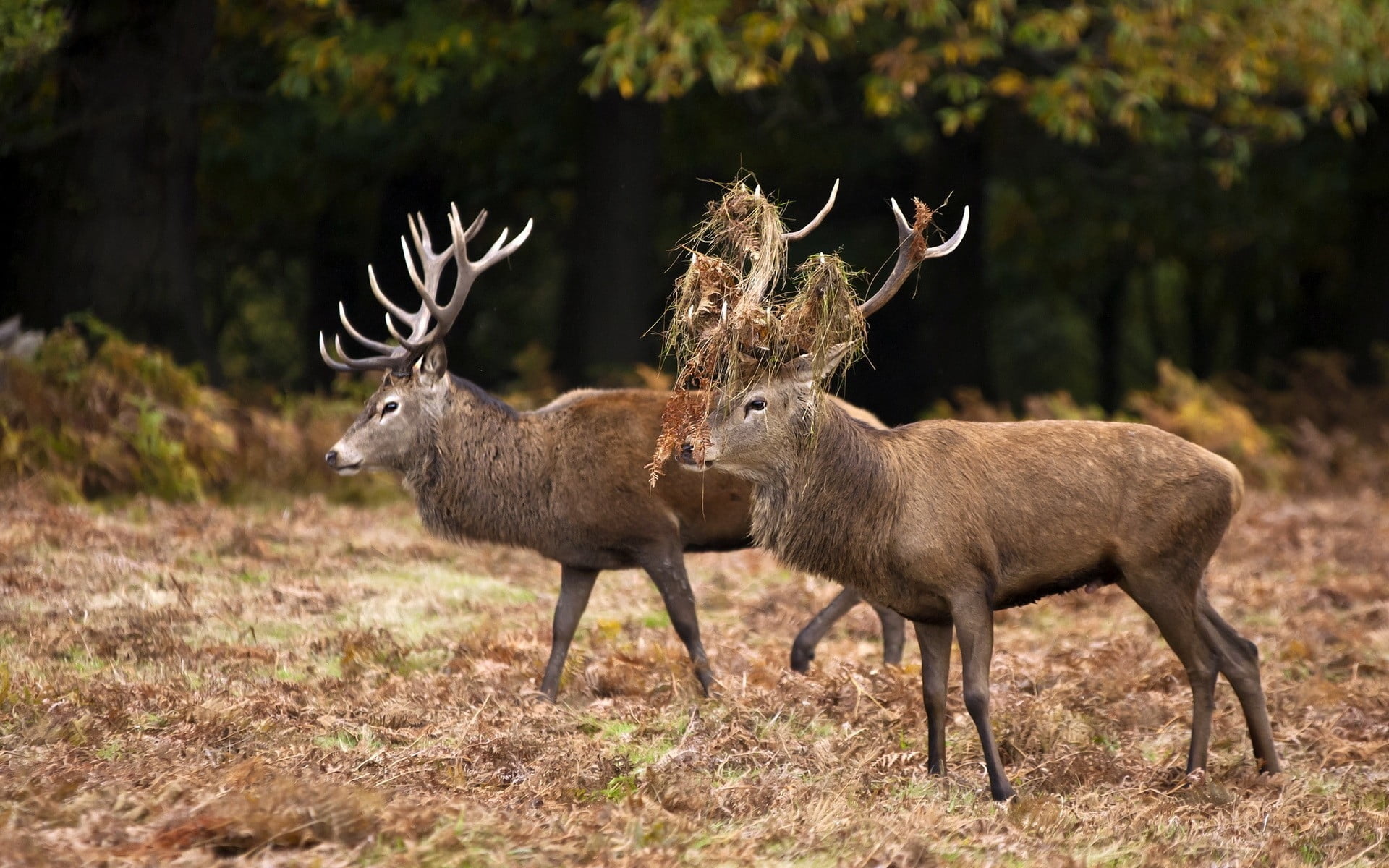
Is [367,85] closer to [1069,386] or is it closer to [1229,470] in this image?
[1229,470]

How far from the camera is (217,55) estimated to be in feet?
57.3

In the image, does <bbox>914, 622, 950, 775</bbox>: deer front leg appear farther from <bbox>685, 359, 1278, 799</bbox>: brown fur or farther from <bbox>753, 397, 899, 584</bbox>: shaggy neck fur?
<bbox>753, 397, 899, 584</bbox>: shaggy neck fur

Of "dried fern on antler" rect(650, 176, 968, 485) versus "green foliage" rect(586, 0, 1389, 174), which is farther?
"green foliage" rect(586, 0, 1389, 174)

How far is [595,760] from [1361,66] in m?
14.1

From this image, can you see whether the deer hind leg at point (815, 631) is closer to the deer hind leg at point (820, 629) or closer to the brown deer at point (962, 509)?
the deer hind leg at point (820, 629)

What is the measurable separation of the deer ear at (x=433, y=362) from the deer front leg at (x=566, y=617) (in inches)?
52.2

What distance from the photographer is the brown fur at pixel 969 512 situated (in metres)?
6.66

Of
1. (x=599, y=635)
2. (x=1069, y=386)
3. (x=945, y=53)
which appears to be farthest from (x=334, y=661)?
(x=1069, y=386)

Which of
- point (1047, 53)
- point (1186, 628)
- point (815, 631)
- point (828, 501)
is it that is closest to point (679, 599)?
point (815, 631)

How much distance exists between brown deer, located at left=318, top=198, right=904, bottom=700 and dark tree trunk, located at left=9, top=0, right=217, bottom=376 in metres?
6.43

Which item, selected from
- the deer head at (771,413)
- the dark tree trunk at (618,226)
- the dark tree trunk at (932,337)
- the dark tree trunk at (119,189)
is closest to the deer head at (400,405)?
the deer head at (771,413)

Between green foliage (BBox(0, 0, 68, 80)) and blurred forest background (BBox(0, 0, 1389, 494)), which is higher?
green foliage (BBox(0, 0, 68, 80))

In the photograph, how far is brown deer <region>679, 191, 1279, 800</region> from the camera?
21.8ft

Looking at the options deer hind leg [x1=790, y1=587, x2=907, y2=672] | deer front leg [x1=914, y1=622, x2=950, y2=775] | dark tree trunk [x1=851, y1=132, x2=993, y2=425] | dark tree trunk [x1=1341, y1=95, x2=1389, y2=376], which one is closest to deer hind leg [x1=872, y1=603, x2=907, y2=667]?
deer hind leg [x1=790, y1=587, x2=907, y2=672]
